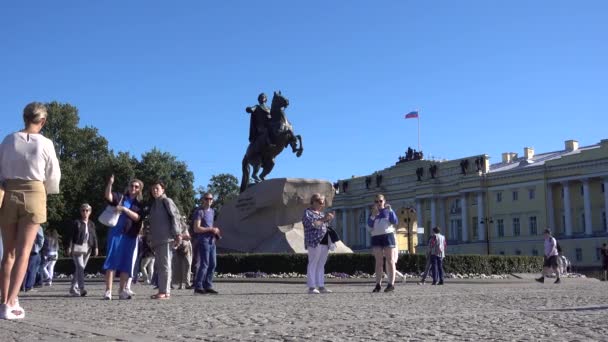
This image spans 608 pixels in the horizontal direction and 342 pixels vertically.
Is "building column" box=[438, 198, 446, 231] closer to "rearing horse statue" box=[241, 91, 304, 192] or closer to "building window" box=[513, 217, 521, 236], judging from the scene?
"building window" box=[513, 217, 521, 236]

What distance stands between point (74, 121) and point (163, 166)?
1042 centimetres

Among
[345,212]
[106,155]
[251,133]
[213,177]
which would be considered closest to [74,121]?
[106,155]

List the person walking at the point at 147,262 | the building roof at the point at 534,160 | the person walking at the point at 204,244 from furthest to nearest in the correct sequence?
the building roof at the point at 534,160 → the person walking at the point at 147,262 → the person walking at the point at 204,244

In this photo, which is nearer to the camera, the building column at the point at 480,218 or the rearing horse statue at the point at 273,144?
the rearing horse statue at the point at 273,144

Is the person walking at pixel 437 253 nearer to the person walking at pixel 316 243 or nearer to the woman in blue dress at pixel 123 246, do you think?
the person walking at pixel 316 243

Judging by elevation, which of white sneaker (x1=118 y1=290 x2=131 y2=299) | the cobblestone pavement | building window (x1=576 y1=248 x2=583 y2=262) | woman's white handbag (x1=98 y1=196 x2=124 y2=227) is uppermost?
building window (x1=576 y1=248 x2=583 y2=262)

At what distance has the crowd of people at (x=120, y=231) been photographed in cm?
752

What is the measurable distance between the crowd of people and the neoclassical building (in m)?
65.8

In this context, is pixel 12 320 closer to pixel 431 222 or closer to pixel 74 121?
pixel 74 121

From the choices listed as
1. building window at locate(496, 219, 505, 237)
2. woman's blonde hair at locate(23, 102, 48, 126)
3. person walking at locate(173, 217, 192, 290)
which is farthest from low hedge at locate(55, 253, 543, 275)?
building window at locate(496, 219, 505, 237)

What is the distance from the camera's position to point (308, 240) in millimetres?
14016

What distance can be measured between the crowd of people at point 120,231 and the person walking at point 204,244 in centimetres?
2

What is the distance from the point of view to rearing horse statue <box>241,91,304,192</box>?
997 inches

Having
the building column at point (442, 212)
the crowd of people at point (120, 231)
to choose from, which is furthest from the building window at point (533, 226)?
the crowd of people at point (120, 231)
